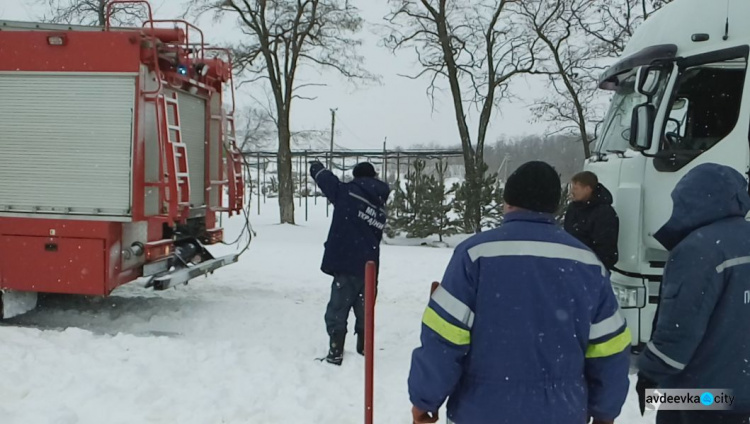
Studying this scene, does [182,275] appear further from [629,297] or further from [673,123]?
[673,123]

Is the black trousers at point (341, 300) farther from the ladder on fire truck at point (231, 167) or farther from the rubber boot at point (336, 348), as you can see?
the ladder on fire truck at point (231, 167)

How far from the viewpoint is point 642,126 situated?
5.02 meters

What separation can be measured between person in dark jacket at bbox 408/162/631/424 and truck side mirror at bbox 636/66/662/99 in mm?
3173

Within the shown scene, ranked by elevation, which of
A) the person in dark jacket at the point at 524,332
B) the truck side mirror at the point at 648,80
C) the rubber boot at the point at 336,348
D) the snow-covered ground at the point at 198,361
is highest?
the truck side mirror at the point at 648,80

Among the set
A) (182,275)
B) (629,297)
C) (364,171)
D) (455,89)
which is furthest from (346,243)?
(455,89)

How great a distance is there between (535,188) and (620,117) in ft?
13.9

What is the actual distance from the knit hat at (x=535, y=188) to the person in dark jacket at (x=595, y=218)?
3101 millimetres

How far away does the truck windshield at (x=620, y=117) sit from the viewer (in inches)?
231

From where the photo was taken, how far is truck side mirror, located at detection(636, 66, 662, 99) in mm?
4984

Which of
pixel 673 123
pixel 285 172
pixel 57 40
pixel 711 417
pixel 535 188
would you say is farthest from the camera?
pixel 285 172

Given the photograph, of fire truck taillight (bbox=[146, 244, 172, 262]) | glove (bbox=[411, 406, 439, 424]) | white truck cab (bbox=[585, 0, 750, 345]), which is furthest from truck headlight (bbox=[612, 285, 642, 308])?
fire truck taillight (bbox=[146, 244, 172, 262])

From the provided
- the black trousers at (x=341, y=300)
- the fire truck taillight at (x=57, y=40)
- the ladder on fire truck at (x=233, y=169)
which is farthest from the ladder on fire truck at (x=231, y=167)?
the black trousers at (x=341, y=300)

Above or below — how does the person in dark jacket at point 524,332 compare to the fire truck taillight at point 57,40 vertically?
below

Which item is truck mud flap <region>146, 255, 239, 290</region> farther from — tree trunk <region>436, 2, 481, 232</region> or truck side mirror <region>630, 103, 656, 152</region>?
tree trunk <region>436, 2, 481, 232</region>
